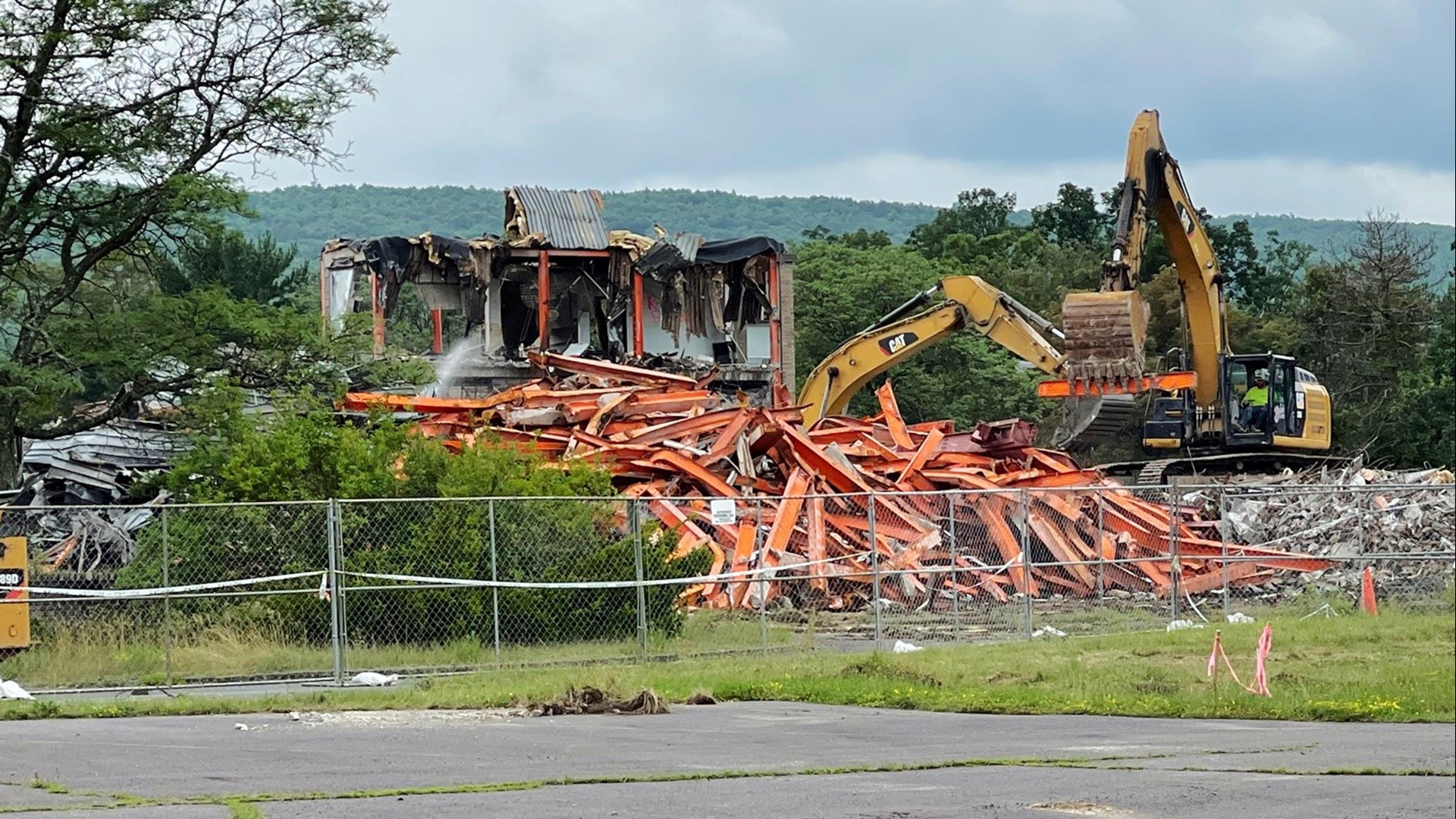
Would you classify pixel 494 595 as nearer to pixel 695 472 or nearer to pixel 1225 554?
pixel 695 472

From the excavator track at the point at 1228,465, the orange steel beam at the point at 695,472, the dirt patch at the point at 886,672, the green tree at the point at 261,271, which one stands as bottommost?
the dirt patch at the point at 886,672

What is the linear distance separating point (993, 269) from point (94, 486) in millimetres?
45579

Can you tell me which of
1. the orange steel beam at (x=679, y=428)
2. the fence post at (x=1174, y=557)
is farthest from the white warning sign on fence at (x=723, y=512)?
the fence post at (x=1174, y=557)

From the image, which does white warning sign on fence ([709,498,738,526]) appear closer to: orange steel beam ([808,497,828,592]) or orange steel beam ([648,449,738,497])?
orange steel beam ([808,497,828,592])

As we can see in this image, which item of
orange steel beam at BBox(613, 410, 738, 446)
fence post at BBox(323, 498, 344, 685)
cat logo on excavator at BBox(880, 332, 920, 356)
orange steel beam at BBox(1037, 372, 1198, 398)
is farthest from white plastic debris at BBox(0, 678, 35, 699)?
cat logo on excavator at BBox(880, 332, 920, 356)

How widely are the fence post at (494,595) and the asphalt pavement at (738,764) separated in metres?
3.69

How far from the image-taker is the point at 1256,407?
38.7 metres

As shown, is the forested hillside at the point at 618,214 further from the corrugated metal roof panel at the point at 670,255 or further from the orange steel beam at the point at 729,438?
the orange steel beam at the point at 729,438

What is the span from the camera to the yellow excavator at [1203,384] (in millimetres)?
35875

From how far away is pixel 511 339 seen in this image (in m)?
43.7

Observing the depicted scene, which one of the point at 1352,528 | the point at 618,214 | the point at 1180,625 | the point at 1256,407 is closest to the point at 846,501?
the point at 1180,625

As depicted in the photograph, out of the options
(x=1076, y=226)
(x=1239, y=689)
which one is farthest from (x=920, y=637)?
(x=1076, y=226)

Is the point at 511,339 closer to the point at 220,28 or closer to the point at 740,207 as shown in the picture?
the point at 220,28

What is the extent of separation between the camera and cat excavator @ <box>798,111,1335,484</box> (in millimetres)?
36031
